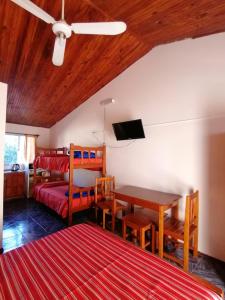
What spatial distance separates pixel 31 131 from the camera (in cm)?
535

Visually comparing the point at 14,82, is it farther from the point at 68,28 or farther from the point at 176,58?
the point at 176,58

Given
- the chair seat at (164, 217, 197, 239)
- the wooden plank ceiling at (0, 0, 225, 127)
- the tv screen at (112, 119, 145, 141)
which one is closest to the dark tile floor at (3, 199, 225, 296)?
the chair seat at (164, 217, 197, 239)

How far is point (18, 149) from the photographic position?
531 centimetres

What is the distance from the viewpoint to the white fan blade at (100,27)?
4.22ft

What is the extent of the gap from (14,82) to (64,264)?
10.6ft

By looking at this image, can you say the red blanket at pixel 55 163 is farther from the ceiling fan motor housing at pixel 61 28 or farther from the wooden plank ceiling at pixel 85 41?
the ceiling fan motor housing at pixel 61 28

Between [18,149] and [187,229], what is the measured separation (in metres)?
5.30

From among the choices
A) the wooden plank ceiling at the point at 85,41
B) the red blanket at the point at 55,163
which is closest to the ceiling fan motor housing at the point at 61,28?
the wooden plank ceiling at the point at 85,41

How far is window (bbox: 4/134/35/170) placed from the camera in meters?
5.06

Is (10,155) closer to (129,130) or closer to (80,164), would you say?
(80,164)

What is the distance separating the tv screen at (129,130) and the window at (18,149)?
3182 mm

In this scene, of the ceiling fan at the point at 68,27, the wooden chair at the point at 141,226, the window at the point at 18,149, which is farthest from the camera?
the window at the point at 18,149

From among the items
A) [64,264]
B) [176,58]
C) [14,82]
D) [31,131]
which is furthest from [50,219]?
[176,58]

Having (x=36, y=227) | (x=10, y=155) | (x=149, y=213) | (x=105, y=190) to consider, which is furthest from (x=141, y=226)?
(x=10, y=155)
